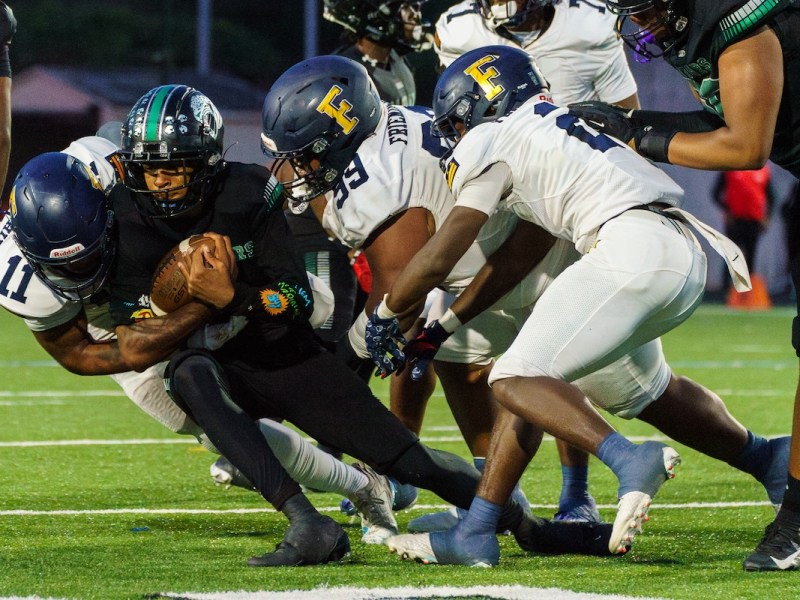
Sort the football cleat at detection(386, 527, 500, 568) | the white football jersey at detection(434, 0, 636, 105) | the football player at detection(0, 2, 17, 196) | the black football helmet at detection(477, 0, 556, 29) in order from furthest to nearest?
1. the football player at detection(0, 2, 17, 196)
2. the white football jersey at detection(434, 0, 636, 105)
3. the black football helmet at detection(477, 0, 556, 29)
4. the football cleat at detection(386, 527, 500, 568)

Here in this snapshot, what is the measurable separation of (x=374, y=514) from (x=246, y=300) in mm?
779

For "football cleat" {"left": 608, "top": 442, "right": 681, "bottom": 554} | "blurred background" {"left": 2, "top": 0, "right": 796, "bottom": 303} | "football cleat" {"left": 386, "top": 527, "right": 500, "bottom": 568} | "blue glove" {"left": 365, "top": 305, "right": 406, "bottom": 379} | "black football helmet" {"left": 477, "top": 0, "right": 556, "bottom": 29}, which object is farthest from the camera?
"blurred background" {"left": 2, "top": 0, "right": 796, "bottom": 303}

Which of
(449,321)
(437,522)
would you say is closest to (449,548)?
(437,522)

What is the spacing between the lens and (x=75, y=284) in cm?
391

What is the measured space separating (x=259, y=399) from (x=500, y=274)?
0.79m

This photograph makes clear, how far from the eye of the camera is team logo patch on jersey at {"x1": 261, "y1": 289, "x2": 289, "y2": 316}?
3920 mm

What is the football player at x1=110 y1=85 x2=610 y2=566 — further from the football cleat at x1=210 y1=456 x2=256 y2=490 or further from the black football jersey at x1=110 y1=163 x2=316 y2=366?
the football cleat at x1=210 y1=456 x2=256 y2=490

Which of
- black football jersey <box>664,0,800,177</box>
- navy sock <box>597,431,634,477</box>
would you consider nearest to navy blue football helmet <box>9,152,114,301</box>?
navy sock <box>597,431,634,477</box>

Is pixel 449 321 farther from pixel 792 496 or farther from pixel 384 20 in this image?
pixel 384 20

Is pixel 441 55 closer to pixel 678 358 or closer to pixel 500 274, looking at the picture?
pixel 500 274

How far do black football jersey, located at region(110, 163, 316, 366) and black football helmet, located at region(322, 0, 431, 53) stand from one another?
2106mm

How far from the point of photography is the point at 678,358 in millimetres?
10148

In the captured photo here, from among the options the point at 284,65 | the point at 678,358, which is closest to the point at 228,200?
the point at 678,358

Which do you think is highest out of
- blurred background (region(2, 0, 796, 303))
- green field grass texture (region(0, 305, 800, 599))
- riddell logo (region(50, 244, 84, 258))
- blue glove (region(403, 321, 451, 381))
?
riddell logo (region(50, 244, 84, 258))
